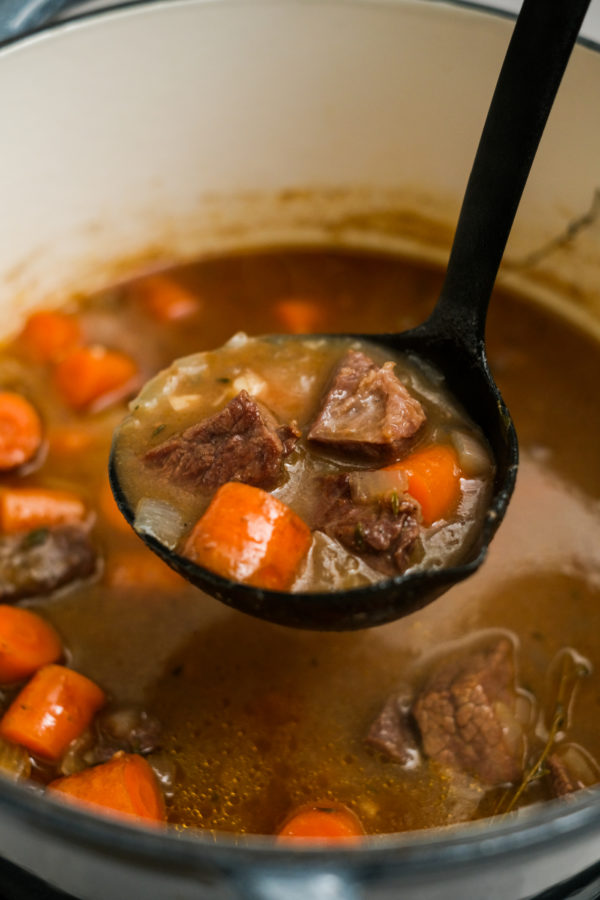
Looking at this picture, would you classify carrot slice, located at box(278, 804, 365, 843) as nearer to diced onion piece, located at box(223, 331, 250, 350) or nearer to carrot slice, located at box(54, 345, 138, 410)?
diced onion piece, located at box(223, 331, 250, 350)

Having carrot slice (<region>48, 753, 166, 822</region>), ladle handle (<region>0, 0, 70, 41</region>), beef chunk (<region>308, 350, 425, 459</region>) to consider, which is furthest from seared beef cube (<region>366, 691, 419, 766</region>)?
ladle handle (<region>0, 0, 70, 41</region>)

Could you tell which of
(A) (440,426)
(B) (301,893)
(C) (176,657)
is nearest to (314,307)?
(A) (440,426)

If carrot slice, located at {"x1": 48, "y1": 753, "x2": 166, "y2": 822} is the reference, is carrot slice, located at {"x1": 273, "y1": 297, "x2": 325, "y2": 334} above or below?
above

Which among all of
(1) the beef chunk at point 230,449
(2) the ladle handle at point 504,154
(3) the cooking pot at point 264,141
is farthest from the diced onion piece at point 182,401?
(3) the cooking pot at point 264,141

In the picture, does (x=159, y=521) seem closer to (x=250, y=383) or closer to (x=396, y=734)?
(x=250, y=383)

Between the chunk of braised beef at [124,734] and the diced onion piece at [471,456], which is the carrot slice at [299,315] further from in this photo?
the chunk of braised beef at [124,734]

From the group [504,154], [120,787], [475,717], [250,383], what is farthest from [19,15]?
[475,717]

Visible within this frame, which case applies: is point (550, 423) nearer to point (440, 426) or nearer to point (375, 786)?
point (440, 426)
